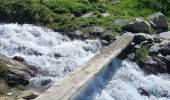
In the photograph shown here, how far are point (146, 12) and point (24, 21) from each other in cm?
493

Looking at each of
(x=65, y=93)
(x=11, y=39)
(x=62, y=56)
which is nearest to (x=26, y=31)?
(x=11, y=39)

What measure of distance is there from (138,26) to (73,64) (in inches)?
129

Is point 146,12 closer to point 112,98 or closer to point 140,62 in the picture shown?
point 140,62

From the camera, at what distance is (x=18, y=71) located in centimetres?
1166

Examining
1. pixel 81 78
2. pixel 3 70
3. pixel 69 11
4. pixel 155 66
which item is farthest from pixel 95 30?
pixel 81 78

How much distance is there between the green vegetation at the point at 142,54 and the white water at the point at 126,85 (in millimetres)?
252

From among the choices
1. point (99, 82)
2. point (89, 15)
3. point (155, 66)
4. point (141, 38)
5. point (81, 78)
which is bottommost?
point (89, 15)

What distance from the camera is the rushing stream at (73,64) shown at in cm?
1116

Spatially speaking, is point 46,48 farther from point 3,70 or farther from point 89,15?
point 89,15

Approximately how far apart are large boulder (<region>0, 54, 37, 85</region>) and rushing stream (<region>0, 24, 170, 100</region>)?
7.8 inches

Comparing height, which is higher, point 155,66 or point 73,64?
point 73,64

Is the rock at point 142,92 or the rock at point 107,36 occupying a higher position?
the rock at point 142,92

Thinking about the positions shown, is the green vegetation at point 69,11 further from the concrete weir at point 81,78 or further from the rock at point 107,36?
the concrete weir at point 81,78

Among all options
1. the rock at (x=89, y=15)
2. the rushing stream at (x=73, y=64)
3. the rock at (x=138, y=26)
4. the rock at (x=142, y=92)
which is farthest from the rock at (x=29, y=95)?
the rock at (x=89, y=15)
